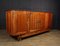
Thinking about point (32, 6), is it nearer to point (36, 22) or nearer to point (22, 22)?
point (36, 22)

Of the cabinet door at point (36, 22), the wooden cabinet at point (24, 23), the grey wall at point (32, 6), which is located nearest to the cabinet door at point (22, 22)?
the wooden cabinet at point (24, 23)

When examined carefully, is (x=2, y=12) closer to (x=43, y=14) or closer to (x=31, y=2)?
(x=31, y=2)

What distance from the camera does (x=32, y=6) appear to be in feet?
19.3

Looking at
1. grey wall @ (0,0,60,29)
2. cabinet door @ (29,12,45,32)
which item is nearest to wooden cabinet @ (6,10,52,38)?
cabinet door @ (29,12,45,32)

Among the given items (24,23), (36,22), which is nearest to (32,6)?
(36,22)

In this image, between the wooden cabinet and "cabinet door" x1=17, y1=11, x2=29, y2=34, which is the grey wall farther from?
"cabinet door" x1=17, y1=11, x2=29, y2=34

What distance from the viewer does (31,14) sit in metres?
4.14

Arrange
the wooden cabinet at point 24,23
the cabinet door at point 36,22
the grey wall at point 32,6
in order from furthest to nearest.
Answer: the grey wall at point 32,6 < the cabinet door at point 36,22 < the wooden cabinet at point 24,23

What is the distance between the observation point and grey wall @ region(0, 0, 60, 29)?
18.8ft

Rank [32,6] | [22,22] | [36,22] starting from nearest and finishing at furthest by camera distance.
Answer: [22,22], [36,22], [32,6]

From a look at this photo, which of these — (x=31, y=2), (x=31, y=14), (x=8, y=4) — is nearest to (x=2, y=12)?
(x=8, y=4)

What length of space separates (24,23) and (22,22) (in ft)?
0.32

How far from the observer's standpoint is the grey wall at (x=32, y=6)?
18.8ft

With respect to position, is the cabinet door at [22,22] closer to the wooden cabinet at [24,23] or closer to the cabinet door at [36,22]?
the wooden cabinet at [24,23]
